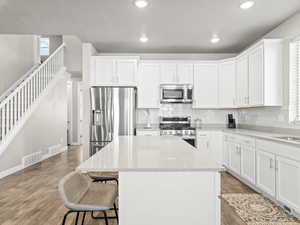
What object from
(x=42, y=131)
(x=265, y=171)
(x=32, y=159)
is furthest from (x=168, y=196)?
(x=42, y=131)

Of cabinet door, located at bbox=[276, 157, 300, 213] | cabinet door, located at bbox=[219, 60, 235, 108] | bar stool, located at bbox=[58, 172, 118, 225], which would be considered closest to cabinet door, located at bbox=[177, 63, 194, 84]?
cabinet door, located at bbox=[219, 60, 235, 108]

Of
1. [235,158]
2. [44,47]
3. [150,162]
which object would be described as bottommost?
[235,158]

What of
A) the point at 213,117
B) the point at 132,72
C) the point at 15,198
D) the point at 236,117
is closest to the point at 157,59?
the point at 132,72

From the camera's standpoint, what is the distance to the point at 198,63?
18.0ft

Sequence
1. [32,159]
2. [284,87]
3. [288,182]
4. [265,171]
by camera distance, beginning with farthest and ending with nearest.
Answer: [32,159], [284,87], [265,171], [288,182]

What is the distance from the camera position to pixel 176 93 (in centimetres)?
545

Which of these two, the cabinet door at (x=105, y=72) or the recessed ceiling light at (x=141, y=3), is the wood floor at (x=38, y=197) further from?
the recessed ceiling light at (x=141, y=3)

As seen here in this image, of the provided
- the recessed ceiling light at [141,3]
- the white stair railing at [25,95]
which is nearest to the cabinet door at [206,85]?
the recessed ceiling light at [141,3]

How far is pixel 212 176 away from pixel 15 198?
3.13 meters

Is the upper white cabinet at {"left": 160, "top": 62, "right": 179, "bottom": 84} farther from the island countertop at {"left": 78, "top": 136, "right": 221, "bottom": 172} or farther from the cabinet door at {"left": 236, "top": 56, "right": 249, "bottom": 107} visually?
the island countertop at {"left": 78, "top": 136, "right": 221, "bottom": 172}

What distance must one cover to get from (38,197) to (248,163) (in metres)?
3.23

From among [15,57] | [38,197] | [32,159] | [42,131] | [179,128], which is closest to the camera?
[38,197]

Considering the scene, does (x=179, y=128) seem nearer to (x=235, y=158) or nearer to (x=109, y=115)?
(x=235, y=158)

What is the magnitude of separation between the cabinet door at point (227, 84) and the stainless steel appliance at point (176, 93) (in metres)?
0.69
